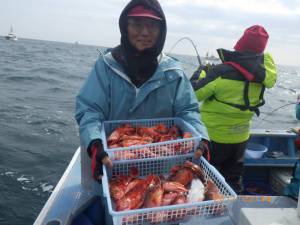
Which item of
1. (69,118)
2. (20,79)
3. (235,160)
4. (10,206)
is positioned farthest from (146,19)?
(20,79)

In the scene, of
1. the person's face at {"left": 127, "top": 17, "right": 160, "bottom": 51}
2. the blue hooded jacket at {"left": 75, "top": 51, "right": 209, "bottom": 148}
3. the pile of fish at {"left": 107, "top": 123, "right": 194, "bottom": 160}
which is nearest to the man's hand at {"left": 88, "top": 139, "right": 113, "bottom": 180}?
the pile of fish at {"left": 107, "top": 123, "right": 194, "bottom": 160}

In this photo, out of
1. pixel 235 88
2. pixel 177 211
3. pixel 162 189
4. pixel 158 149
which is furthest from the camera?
pixel 235 88

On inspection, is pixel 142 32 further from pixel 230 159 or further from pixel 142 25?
pixel 230 159

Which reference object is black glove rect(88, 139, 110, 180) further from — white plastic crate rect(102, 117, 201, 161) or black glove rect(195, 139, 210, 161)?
black glove rect(195, 139, 210, 161)

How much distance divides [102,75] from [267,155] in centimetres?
396

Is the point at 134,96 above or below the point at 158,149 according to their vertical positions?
above

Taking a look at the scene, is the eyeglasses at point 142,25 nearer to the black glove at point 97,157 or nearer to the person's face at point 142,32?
the person's face at point 142,32

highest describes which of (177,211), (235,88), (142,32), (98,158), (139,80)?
(142,32)

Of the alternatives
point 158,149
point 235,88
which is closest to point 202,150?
point 158,149

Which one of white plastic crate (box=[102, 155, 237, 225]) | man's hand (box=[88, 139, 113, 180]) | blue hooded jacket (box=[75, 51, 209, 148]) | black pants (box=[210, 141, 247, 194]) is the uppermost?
blue hooded jacket (box=[75, 51, 209, 148])

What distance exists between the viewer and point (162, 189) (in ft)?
7.27

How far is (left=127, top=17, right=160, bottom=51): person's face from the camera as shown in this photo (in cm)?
283

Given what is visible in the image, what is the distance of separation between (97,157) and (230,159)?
2.82 meters

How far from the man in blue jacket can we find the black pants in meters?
1.70
